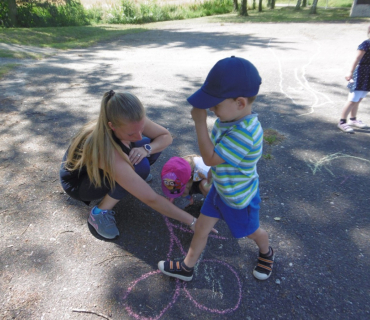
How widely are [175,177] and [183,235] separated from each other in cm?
47

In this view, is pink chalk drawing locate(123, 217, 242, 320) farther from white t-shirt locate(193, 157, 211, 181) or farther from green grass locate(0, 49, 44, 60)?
green grass locate(0, 49, 44, 60)

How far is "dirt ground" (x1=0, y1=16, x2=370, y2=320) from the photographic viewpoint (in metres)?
1.69

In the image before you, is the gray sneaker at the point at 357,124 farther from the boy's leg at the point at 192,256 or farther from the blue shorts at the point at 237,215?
the boy's leg at the point at 192,256

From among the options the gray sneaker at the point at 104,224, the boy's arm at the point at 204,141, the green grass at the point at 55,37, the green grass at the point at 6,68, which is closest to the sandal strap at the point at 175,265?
the gray sneaker at the point at 104,224

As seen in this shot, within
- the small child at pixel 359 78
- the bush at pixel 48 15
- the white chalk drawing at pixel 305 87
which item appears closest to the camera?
the small child at pixel 359 78

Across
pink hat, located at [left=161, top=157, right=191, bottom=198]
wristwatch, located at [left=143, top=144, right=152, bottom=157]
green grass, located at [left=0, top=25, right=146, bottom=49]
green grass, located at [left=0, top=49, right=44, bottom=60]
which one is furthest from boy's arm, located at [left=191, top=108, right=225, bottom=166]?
green grass, located at [left=0, top=25, right=146, bottom=49]

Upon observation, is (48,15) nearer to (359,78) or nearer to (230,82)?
(359,78)

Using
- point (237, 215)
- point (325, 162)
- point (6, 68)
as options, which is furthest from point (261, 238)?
point (6, 68)

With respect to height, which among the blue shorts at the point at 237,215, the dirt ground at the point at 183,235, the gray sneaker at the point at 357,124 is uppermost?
the blue shorts at the point at 237,215

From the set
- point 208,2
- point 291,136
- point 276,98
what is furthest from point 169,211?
point 208,2

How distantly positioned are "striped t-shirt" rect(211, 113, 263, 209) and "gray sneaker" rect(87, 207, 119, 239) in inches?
39.2

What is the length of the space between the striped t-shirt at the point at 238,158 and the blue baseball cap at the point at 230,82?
0.54 feet

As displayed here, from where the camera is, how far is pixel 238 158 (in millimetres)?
1411

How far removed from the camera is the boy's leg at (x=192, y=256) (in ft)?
5.68
